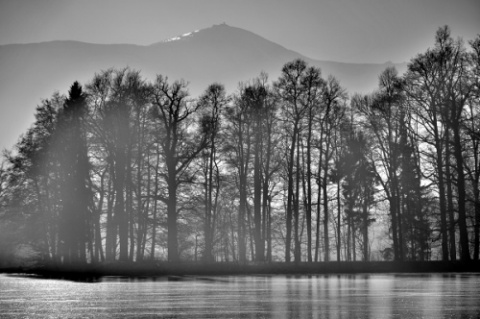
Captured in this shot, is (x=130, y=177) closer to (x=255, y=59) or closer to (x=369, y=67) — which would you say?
(x=369, y=67)

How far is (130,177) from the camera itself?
166ft

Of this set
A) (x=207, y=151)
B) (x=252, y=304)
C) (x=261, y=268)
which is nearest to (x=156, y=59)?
(x=207, y=151)

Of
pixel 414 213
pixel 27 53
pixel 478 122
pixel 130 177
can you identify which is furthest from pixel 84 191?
pixel 27 53

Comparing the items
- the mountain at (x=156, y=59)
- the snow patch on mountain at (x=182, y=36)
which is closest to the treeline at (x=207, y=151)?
the mountain at (x=156, y=59)

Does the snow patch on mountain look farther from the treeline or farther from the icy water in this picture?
the icy water

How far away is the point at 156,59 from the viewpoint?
97188 mm

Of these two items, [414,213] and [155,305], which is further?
[414,213]

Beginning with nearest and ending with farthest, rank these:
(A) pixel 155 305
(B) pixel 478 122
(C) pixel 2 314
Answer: (C) pixel 2 314 < (A) pixel 155 305 < (B) pixel 478 122

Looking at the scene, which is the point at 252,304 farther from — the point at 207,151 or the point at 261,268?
the point at 207,151

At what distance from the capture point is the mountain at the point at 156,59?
81.4m

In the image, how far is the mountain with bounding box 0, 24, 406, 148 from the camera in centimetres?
8138

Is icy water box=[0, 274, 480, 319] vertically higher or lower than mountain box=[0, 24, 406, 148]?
lower

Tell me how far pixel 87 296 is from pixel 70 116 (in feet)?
103

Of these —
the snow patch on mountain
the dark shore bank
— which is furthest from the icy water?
the snow patch on mountain
